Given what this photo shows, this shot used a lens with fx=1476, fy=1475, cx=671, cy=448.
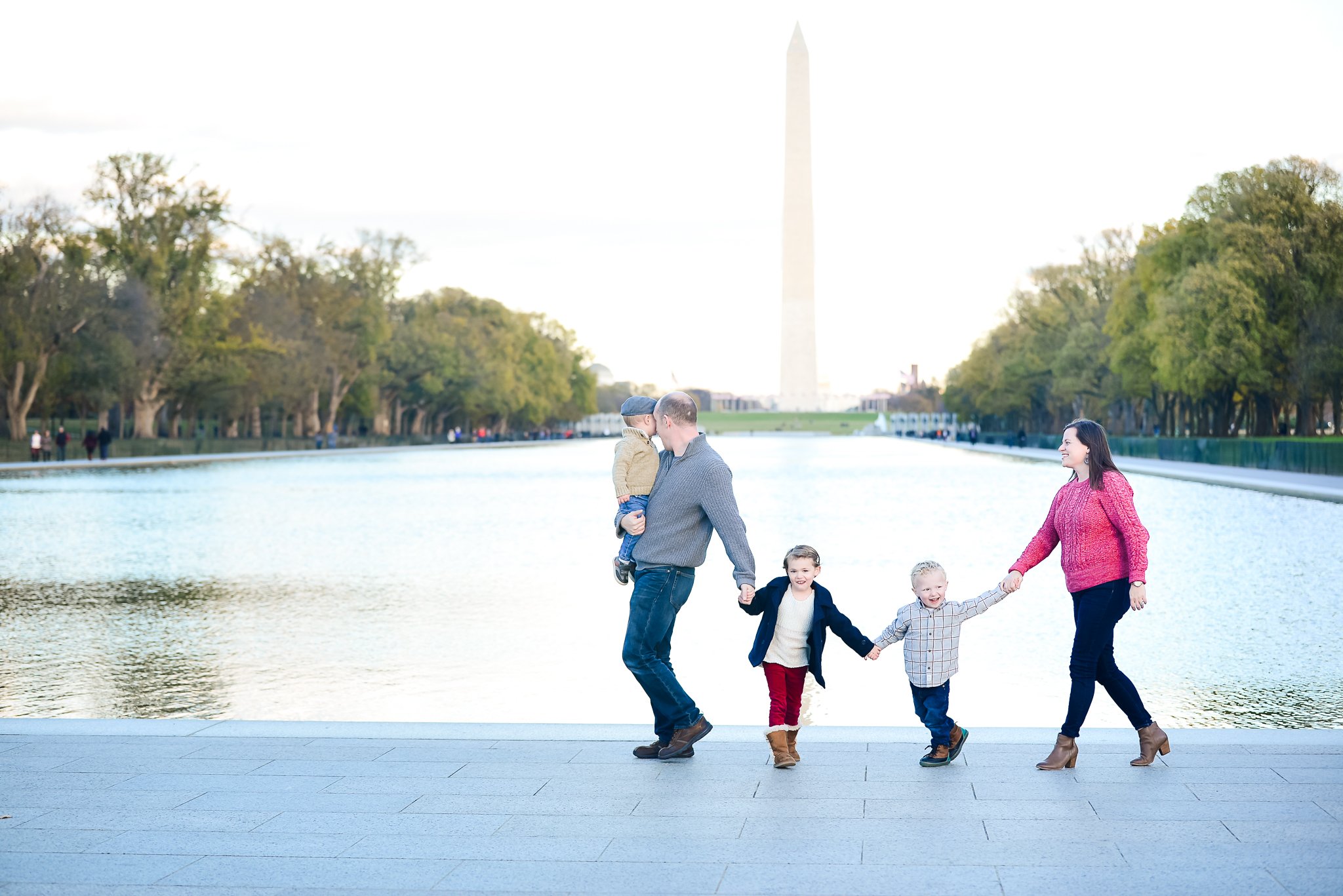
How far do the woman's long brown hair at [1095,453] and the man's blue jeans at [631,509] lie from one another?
1.89 m

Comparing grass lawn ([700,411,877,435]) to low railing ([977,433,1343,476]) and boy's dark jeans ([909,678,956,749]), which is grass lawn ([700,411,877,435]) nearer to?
low railing ([977,433,1343,476])

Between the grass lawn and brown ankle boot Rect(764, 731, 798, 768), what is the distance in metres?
127

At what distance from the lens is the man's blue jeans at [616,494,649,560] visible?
666 centimetres

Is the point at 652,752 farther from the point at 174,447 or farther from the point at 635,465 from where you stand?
the point at 174,447

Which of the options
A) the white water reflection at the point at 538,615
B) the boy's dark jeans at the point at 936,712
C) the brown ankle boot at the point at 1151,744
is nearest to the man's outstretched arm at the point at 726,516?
the boy's dark jeans at the point at 936,712

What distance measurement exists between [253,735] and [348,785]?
1199 mm

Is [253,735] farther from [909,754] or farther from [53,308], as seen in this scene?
[53,308]

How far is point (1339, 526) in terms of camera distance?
22125 millimetres

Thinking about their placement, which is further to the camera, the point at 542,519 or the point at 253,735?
the point at 542,519

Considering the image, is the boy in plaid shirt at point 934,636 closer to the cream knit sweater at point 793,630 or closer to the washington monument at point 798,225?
the cream knit sweater at point 793,630

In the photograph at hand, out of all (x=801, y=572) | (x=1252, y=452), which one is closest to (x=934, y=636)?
(x=801, y=572)

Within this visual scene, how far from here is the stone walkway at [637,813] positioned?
4.82 metres

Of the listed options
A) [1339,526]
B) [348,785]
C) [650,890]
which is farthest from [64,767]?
[1339,526]

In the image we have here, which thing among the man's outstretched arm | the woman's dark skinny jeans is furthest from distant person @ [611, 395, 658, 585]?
the woman's dark skinny jeans
